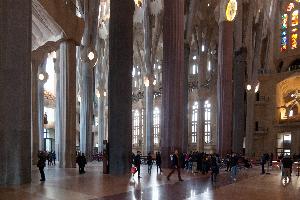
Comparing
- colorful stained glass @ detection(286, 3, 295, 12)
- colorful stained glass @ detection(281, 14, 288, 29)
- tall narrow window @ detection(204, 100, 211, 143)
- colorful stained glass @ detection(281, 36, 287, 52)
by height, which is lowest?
tall narrow window @ detection(204, 100, 211, 143)

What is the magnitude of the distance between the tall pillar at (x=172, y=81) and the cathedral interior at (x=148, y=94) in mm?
67

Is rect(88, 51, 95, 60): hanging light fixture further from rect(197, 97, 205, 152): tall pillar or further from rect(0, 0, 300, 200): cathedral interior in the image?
rect(197, 97, 205, 152): tall pillar

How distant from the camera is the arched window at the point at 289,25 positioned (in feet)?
156

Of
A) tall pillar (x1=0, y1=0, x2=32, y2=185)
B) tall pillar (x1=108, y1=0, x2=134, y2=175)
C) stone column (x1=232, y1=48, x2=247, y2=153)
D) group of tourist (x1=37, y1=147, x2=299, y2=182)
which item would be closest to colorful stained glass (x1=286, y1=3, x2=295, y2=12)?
stone column (x1=232, y1=48, x2=247, y2=153)

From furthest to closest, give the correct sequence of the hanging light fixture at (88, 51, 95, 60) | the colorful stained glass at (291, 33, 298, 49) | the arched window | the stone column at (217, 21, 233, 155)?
1. the arched window
2. the colorful stained glass at (291, 33, 298, 49)
3. the stone column at (217, 21, 233, 155)
4. the hanging light fixture at (88, 51, 95, 60)

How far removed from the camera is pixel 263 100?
4728 cm

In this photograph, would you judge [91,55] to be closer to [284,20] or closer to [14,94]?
[14,94]

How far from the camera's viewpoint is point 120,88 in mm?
19172

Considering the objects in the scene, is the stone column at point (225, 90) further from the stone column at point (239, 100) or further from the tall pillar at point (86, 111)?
the tall pillar at point (86, 111)

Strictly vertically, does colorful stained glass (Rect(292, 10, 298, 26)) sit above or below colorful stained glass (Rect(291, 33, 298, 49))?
above

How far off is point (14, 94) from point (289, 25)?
4208cm

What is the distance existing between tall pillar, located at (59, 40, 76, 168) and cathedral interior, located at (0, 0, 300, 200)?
0.21 ft

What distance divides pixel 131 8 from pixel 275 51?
33542mm

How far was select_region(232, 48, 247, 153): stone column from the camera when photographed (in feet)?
119
